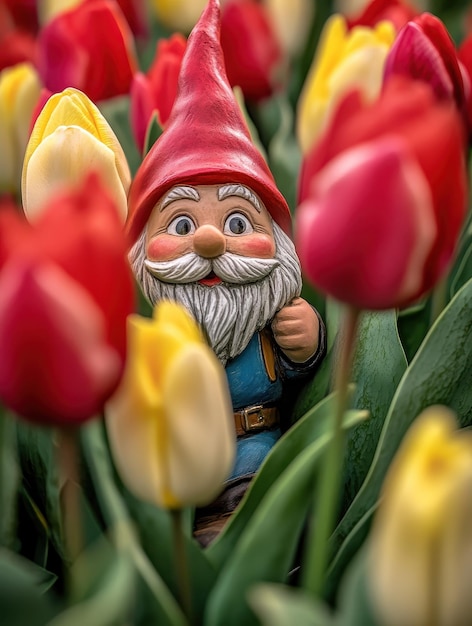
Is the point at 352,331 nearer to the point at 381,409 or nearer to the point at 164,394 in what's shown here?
the point at 164,394

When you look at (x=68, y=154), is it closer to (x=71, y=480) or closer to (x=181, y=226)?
(x=181, y=226)

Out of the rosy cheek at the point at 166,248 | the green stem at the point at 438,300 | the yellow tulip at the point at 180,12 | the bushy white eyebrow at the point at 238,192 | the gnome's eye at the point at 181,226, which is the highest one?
the yellow tulip at the point at 180,12

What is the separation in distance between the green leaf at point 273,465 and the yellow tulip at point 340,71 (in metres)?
0.39

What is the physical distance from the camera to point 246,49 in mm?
1157

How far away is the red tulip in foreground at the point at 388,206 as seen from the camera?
0.40m

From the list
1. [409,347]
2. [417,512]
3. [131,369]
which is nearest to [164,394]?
[131,369]

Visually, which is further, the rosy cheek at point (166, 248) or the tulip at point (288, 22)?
the tulip at point (288, 22)

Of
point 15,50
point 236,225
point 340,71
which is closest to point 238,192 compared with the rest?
point 236,225

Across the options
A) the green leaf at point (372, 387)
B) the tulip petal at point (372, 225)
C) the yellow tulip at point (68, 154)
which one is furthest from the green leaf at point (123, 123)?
the tulip petal at point (372, 225)

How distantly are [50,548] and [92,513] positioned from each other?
0.09 metres

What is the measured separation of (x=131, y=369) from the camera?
438 millimetres

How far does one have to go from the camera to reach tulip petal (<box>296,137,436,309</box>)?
0.40 metres

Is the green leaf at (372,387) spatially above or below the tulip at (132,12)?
below

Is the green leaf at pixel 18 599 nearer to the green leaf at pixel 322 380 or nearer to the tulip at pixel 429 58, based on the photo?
the green leaf at pixel 322 380
